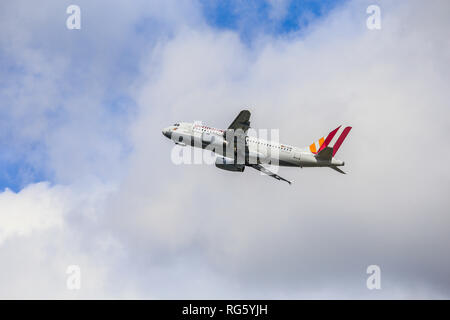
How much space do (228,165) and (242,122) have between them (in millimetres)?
9066

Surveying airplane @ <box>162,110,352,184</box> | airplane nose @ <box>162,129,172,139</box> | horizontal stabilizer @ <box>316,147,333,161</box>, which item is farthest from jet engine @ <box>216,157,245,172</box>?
horizontal stabilizer @ <box>316,147,333,161</box>

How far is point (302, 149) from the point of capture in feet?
311

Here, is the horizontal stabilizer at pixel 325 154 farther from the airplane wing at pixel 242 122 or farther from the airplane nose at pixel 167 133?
the airplane nose at pixel 167 133

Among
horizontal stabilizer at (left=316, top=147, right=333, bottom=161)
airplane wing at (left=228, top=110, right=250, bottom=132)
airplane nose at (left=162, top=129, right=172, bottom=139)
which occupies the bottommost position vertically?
horizontal stabilizer at (left=316, top=147, right=333, bottom=161)

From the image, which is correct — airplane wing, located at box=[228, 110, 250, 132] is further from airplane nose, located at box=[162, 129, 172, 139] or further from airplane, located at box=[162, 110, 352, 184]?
airplane nose, located at box=[162, 129, 172, 139]

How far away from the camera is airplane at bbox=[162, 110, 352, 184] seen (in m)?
91.8

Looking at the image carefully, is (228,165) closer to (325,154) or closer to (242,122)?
(242,122)

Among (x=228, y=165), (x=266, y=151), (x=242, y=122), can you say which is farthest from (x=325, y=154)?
(x=228, y=165)

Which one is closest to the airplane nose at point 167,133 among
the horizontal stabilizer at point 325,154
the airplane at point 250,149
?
the airplane at point 250,149

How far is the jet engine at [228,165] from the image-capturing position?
95.5 meters
